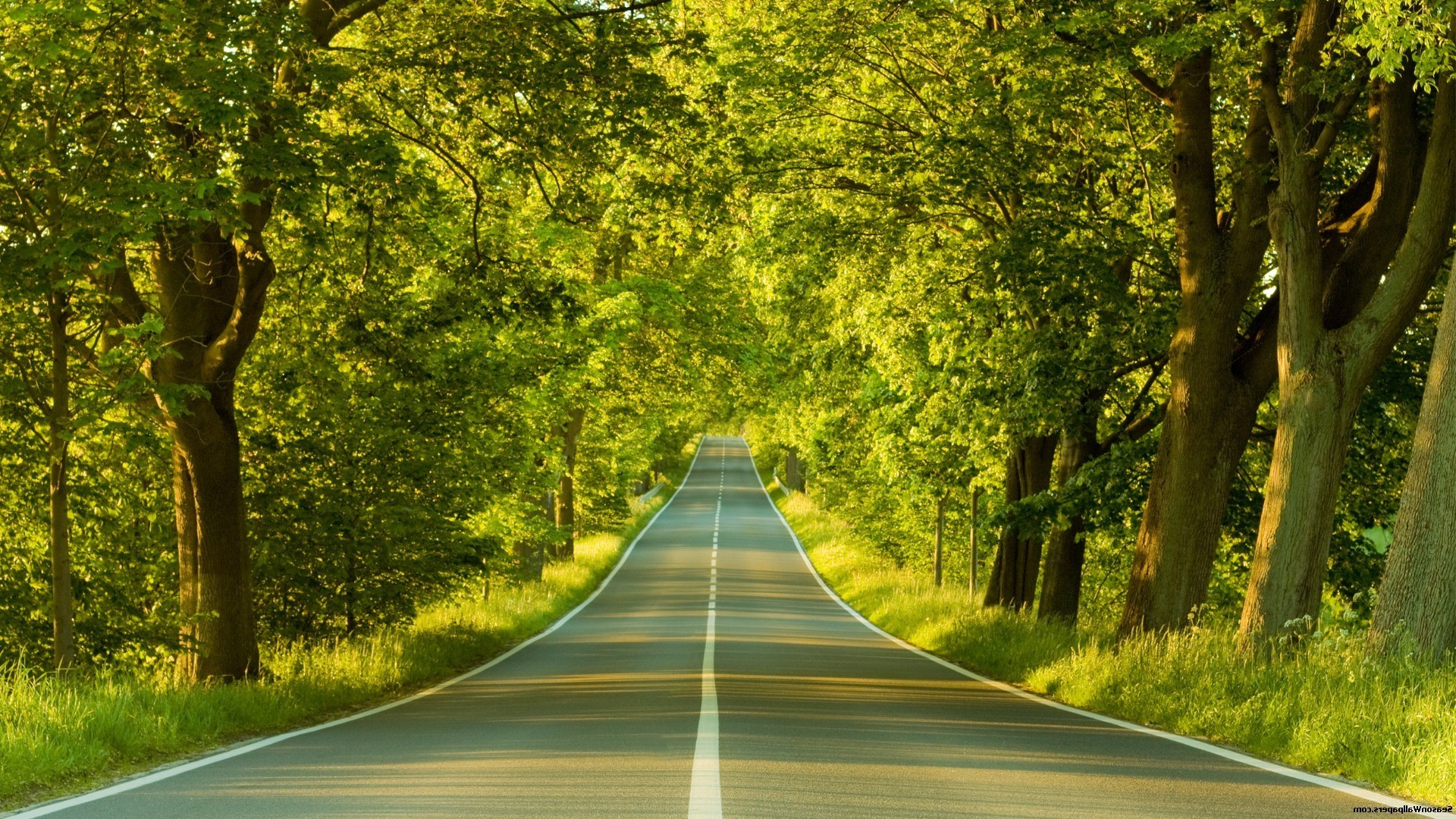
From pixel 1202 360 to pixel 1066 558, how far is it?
6840 mm

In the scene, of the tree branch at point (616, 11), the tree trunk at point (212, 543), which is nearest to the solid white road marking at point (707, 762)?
the tree trunk at point (212, 543)

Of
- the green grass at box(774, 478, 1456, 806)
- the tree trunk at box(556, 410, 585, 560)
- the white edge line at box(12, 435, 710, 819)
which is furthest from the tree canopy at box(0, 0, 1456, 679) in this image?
the tree trunk at box(556, 410, 585, 560)

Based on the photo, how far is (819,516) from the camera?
60.5 m

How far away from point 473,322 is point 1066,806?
1211 centimetres

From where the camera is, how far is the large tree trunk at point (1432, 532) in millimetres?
10250

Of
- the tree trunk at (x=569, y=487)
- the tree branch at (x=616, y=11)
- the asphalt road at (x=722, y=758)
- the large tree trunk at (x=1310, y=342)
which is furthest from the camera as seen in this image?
the tree trunk at (x=569, y=487)

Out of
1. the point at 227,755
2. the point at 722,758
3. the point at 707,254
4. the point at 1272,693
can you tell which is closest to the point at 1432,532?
the point at 1272,693

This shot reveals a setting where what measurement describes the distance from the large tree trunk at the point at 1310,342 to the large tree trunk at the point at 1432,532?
1566 millimetres

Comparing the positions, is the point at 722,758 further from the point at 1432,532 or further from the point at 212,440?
the point at 212,440

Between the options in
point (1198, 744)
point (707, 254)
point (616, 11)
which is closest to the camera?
point (1198, 744)

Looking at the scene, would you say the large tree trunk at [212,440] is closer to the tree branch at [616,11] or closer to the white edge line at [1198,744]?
the tree branch at [616,11]

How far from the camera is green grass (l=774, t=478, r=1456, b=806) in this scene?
8.25 m

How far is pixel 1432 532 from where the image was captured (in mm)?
10367

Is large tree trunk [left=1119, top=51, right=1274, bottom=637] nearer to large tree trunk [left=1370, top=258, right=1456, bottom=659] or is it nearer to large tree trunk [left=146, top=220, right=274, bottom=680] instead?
large tree trunk [left=1370, top=258, right=1456, bottom=659]
